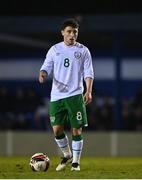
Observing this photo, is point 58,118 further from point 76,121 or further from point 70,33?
point 70,33

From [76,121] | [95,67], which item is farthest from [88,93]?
[95,67]

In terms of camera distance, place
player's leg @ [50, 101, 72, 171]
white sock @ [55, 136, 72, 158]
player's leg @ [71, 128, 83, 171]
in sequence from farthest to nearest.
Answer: white sock @ [55, 136, 72, 158]
player's leg @ [50, 101, 72, 171]
player's leg @ [71, 128, 83, 171]

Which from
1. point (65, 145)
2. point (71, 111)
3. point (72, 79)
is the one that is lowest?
point (65, 145)

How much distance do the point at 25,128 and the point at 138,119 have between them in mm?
3325

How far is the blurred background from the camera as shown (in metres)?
20.2

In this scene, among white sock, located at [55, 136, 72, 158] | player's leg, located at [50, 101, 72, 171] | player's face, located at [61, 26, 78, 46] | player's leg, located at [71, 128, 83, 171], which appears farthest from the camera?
white sock, located at [55, 136, 72, 158]

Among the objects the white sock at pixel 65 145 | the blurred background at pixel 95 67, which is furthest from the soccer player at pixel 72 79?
the blurred background at pixel 95 67

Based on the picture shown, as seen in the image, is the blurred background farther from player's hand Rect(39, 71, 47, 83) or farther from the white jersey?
player's hand Rect(39, 71, 47, 83)

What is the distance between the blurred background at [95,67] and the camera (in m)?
20.2

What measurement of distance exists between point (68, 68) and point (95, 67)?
14500 millimetres

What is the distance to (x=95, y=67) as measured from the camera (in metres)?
25.0

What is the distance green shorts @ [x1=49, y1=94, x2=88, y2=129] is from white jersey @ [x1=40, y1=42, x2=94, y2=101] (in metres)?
0.08

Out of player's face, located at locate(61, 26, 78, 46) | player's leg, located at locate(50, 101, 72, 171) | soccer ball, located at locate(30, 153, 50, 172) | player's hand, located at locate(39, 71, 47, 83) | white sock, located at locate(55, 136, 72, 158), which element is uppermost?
player's face, located at locate(61, 26, 78, 46)

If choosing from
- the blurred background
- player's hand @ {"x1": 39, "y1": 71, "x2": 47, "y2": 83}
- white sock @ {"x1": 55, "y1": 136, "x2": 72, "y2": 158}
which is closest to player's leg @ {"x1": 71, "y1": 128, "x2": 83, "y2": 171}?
white sock @ {"x1": 55, "y1": 136, "x2": 72, "y2": 158}
